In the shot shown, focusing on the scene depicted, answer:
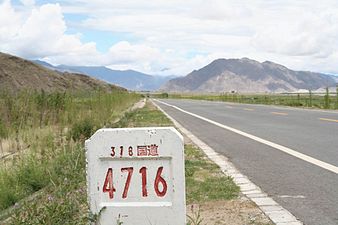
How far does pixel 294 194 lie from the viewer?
23.0ft

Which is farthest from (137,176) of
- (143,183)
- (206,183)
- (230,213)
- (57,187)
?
(206,183)

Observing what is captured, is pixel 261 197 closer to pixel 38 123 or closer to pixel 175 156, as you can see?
pixel 175 156

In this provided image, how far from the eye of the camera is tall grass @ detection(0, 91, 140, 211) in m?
7.81

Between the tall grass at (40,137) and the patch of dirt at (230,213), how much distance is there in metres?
2.17

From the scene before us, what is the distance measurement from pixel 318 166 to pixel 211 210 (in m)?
3.58

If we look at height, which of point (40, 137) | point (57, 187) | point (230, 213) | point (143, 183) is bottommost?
point (230, 213)

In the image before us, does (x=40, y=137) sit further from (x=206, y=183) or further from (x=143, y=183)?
(x=143, y=183)

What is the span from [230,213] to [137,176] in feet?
7.36

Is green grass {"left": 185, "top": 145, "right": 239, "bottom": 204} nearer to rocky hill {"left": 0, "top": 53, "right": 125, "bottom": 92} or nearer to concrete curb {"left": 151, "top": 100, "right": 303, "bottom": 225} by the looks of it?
concrete curb {"left": 151, "top": 100, "right": 303, "bottom": 225}

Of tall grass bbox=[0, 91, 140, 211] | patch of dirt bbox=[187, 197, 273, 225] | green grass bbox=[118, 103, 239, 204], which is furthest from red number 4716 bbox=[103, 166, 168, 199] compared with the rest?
tall grass bbox=[0, 91, 140, 211]

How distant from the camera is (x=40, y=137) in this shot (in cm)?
1197

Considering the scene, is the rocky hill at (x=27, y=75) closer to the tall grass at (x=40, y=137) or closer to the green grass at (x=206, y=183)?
the tall grass at (x=40, y=137)

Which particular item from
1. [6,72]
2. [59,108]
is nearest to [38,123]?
[59,108]

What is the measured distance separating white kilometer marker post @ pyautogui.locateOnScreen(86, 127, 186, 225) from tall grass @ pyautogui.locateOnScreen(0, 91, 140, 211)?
9.92 feet
